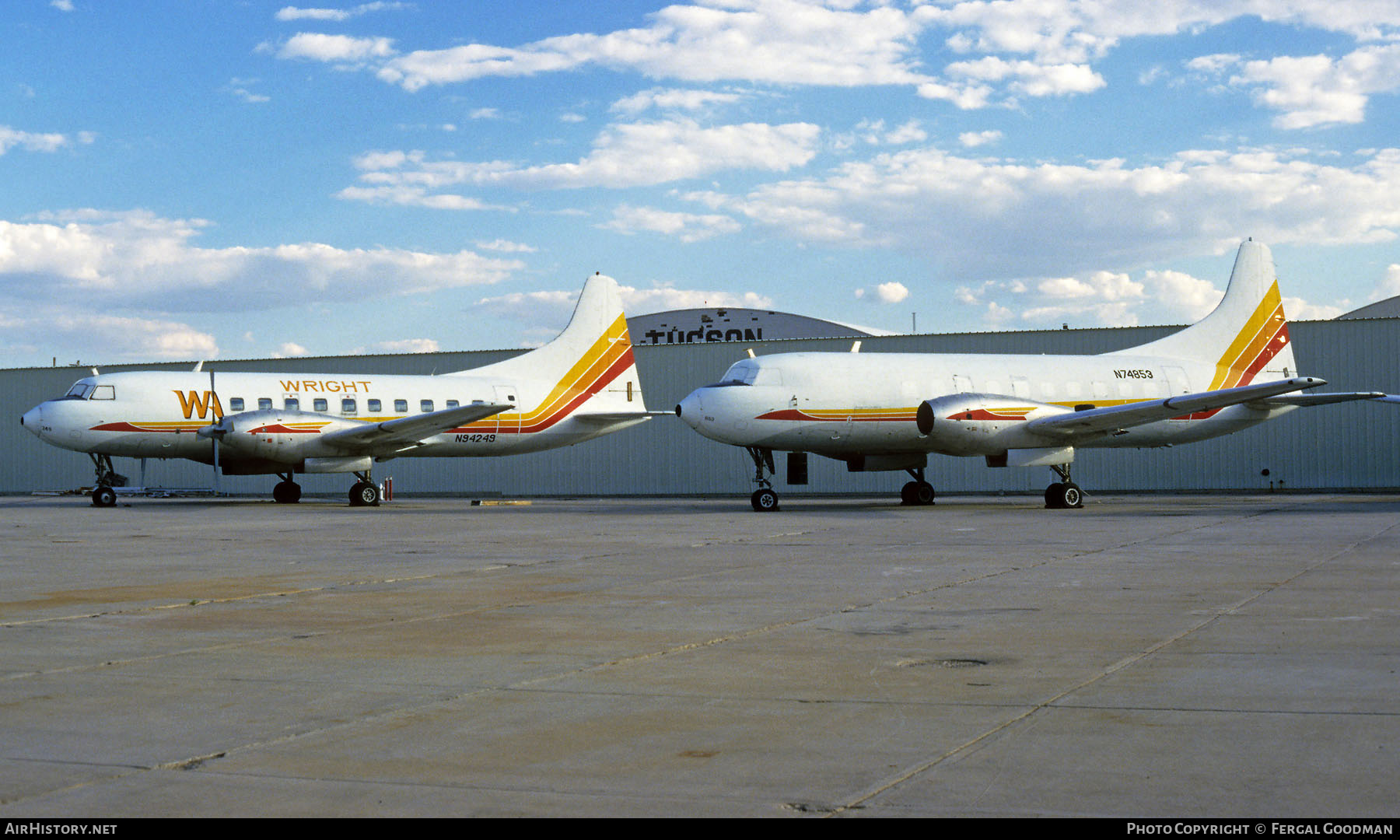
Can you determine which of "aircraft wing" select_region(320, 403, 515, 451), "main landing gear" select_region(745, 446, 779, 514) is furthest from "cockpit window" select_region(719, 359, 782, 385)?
"aircraft wing" select_region(320, 403, 515, 451)

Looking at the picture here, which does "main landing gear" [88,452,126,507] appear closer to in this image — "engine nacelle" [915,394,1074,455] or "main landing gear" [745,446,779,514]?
"main landing gear" [745,446,779,514]

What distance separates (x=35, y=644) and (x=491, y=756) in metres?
5.33

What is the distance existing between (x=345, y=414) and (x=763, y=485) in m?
13.7

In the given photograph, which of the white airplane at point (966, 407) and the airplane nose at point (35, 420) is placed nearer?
the white airplane at point (966, 407)

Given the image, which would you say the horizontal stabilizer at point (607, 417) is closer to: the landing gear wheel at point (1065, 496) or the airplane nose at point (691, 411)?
the airplane nose at point (691, 411)

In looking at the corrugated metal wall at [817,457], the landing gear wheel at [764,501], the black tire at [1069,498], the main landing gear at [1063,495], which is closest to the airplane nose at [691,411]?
the landing gear wheel at [764,501]

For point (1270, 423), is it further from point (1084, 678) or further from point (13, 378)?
point (13, 378)

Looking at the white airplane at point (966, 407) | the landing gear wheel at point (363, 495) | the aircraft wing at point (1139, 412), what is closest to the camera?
the aircraft wing at point (1139, 412)

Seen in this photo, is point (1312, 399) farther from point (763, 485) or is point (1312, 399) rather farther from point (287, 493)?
point (287, 493)

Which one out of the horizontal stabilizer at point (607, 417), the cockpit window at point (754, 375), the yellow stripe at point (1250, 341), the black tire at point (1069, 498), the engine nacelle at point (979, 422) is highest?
the yellow stripe at point (1250, 341)

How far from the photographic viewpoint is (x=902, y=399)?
99.6 ft

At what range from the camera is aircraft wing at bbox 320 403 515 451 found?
33469 mm

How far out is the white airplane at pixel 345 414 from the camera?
110 ft

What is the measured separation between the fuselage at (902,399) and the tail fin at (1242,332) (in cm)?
194
